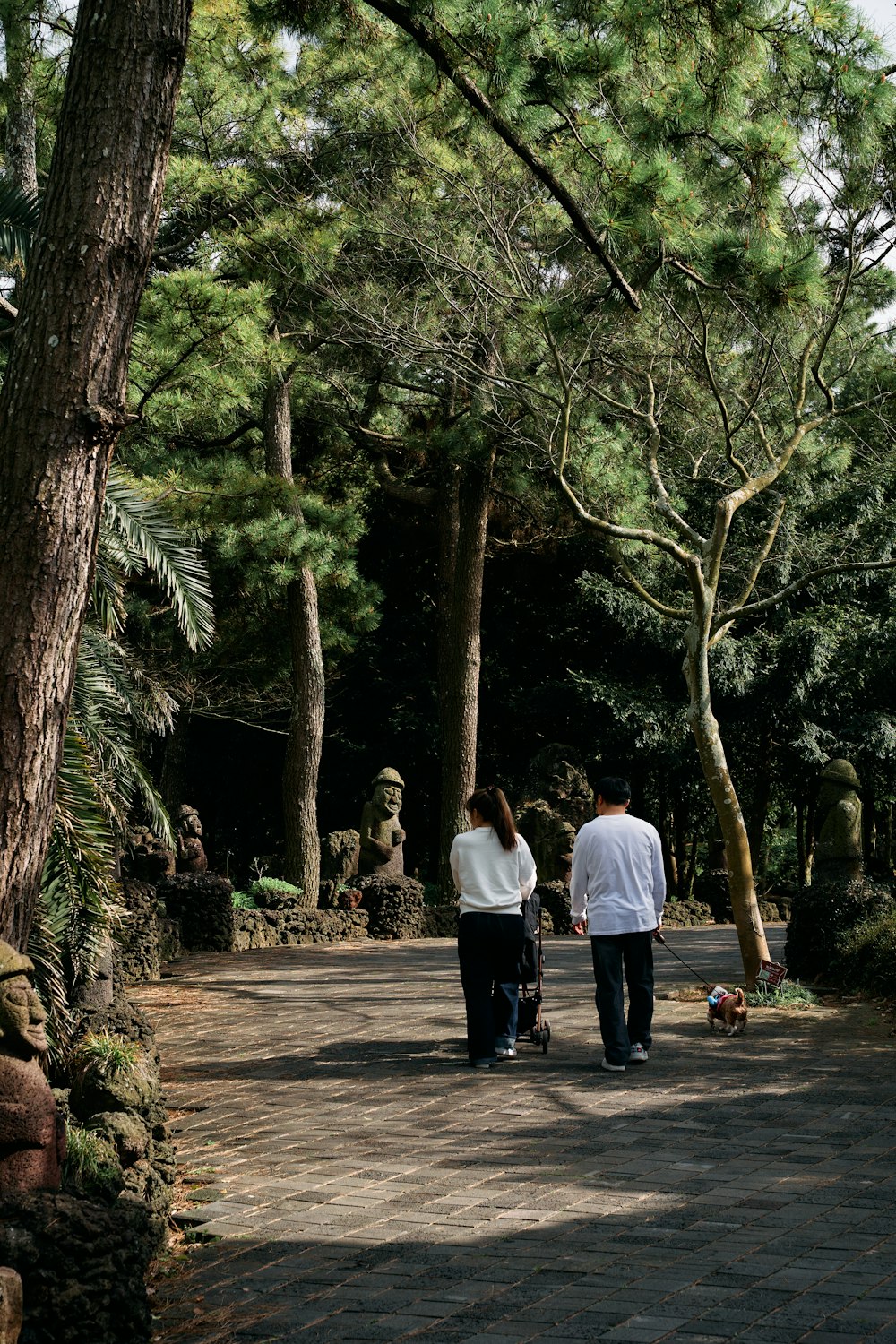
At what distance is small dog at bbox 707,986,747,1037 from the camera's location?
31.4 ft

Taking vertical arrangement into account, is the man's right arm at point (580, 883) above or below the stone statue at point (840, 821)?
below

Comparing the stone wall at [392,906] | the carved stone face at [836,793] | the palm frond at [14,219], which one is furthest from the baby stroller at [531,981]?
the stone wall at [392,906]

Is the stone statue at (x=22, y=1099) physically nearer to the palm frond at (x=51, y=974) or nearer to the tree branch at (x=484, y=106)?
the palm frond at (x=51, y=974)

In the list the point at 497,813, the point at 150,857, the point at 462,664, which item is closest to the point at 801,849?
the point at 462,664

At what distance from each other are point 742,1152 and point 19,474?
4.44 m

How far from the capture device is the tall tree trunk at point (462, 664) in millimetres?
23031

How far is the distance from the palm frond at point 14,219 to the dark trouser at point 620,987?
18.4 ft

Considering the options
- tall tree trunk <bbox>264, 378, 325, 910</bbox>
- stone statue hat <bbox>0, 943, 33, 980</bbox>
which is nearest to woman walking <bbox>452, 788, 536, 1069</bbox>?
stone statue hat <bbox>0, 943, 33, 980</bbox>

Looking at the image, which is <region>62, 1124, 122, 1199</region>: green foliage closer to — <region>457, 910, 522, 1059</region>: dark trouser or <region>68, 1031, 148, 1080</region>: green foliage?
<region>68, 1031, 148, 1080</region>: green foliage

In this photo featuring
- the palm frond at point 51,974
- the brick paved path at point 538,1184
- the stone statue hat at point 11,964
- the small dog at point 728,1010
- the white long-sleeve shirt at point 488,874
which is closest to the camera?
the brick paved path at point 538,1184

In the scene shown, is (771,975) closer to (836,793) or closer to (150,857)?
(836,793)

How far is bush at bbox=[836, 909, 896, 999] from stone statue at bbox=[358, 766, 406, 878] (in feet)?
30.4

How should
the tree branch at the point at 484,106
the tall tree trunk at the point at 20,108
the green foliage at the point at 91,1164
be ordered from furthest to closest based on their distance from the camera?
1. the tall tree trunk at the point at 20,108
2. the tree branch at the point at 484,106
3. the green foliage at the point at 91,1164

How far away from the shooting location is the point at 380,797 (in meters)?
20.6
